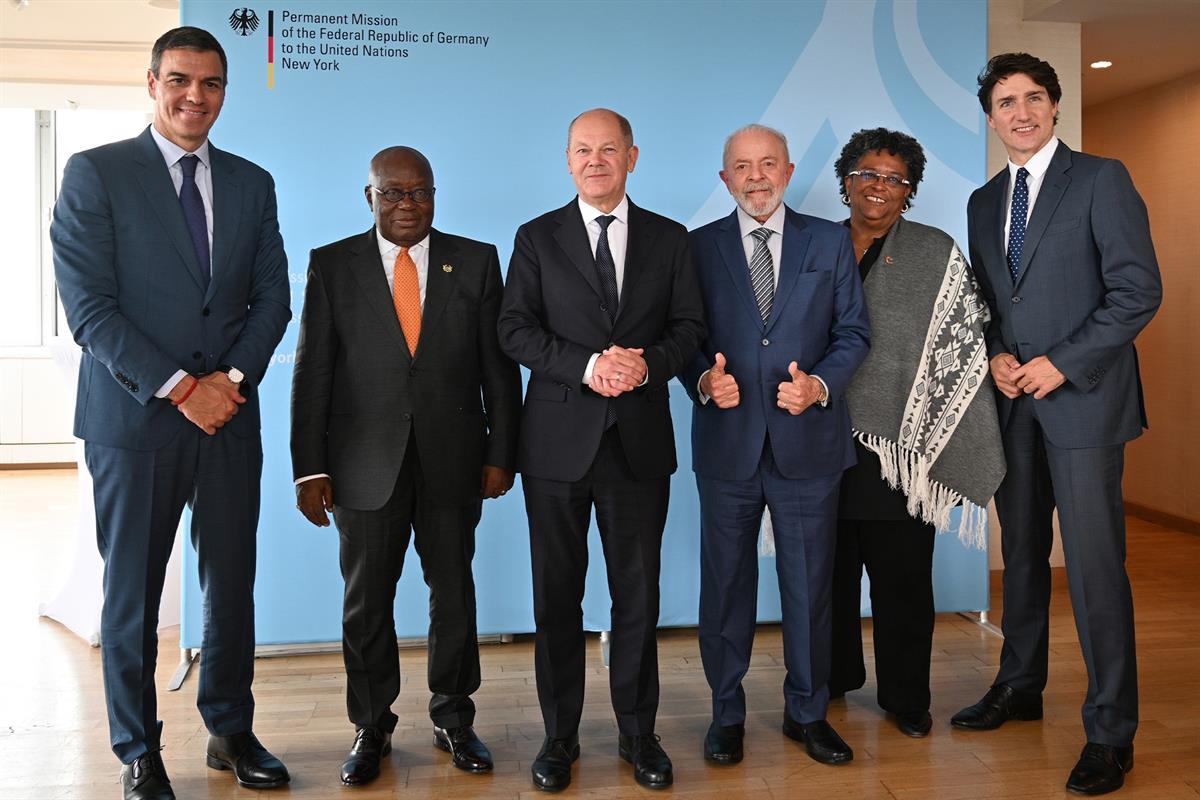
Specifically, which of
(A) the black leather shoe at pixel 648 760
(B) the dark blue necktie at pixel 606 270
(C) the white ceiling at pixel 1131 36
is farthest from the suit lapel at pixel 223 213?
(C) the white ceiling at pixel 1131 36

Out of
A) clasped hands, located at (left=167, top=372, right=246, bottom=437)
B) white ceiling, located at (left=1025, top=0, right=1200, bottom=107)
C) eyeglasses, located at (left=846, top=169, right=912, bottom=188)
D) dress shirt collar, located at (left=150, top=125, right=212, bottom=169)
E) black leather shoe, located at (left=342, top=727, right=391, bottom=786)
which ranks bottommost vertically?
black leather shoe, located at (left=342, top=727, right=391, bottom=786)

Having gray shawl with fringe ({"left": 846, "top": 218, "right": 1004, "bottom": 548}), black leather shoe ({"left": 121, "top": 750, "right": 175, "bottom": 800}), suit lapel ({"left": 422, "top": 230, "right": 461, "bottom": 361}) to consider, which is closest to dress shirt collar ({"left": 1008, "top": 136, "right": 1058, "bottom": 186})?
gray shawl with fringe ({"left": 846, "top": 218, "right": 1004, "bottom": 548})

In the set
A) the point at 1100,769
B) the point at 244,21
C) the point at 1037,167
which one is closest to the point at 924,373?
the point at 1037,167

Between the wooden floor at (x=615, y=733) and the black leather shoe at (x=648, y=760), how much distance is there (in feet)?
0.18

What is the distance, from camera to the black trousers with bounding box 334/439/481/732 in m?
2.93

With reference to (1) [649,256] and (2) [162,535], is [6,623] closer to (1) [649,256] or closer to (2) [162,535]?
(2) [162,535]

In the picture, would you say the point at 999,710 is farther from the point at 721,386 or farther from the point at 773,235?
the point at 773,235

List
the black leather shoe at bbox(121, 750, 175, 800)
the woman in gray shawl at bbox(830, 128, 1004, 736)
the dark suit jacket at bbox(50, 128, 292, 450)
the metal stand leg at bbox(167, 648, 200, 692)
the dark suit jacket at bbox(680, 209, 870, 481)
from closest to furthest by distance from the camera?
1. the dark suit jacket at bbox(50, 128, 292, 450)
2. the black leather shoe at bbox(121, 750, 175, 800)
3. the dark suit jacket at bbox(680, 209, 870, 481)
4. the woman in gray shawl at bbox(830, 128, 1004, 736)
5. the metal stand leg at bbox(167, 648, 200, 692)

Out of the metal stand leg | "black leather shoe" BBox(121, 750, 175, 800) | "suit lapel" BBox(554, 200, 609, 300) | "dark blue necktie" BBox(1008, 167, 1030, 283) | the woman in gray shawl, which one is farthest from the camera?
the metal stand leg

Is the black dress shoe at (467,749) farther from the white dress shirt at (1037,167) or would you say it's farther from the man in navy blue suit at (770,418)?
the white dress shirt at (1037,167)

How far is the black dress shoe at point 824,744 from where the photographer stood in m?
3.05

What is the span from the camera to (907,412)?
10.7 ft

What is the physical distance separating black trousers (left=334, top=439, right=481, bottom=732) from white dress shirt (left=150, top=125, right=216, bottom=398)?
22.7 inches

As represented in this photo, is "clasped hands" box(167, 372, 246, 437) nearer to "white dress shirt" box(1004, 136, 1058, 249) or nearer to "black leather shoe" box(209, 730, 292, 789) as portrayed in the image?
"black leather shoe" box(209, 730, 292, 789)
